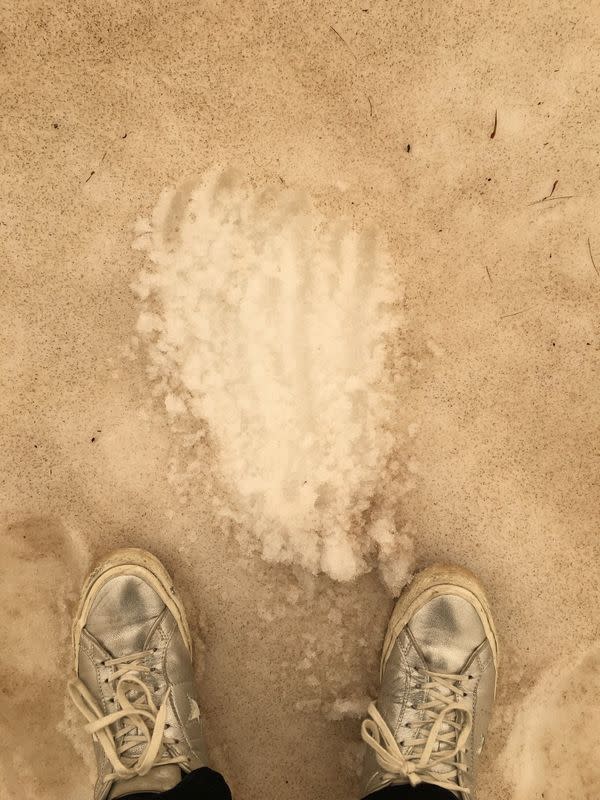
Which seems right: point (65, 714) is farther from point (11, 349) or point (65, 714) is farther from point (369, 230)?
point (369, 230)

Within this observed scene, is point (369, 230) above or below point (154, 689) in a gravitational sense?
above

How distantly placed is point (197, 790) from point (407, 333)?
3.10 ft

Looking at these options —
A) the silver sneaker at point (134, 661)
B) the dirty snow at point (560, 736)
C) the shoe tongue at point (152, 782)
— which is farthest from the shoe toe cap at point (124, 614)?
the dirty snow at point (560, 736)

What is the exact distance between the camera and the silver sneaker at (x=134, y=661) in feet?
3.74

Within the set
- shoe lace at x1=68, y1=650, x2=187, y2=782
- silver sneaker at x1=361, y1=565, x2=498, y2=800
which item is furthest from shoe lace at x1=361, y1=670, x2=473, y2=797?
shoe lace at x1=68, y1=650, x2=187, y2=782

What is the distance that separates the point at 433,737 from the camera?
44.3 inches

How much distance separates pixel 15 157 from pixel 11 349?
392mm

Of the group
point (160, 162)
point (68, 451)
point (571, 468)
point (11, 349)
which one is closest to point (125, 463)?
point (68, 451)

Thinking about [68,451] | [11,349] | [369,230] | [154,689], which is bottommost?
[154,689]

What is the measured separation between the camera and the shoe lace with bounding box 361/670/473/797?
3.64 ft

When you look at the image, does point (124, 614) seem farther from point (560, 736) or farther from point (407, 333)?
point (560, 736)

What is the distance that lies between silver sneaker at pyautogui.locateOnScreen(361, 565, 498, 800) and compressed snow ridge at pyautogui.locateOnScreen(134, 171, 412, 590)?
150 millimetres

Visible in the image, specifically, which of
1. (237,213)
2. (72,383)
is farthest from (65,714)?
(237,213)

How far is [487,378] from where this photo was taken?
→ 1.18 meters
